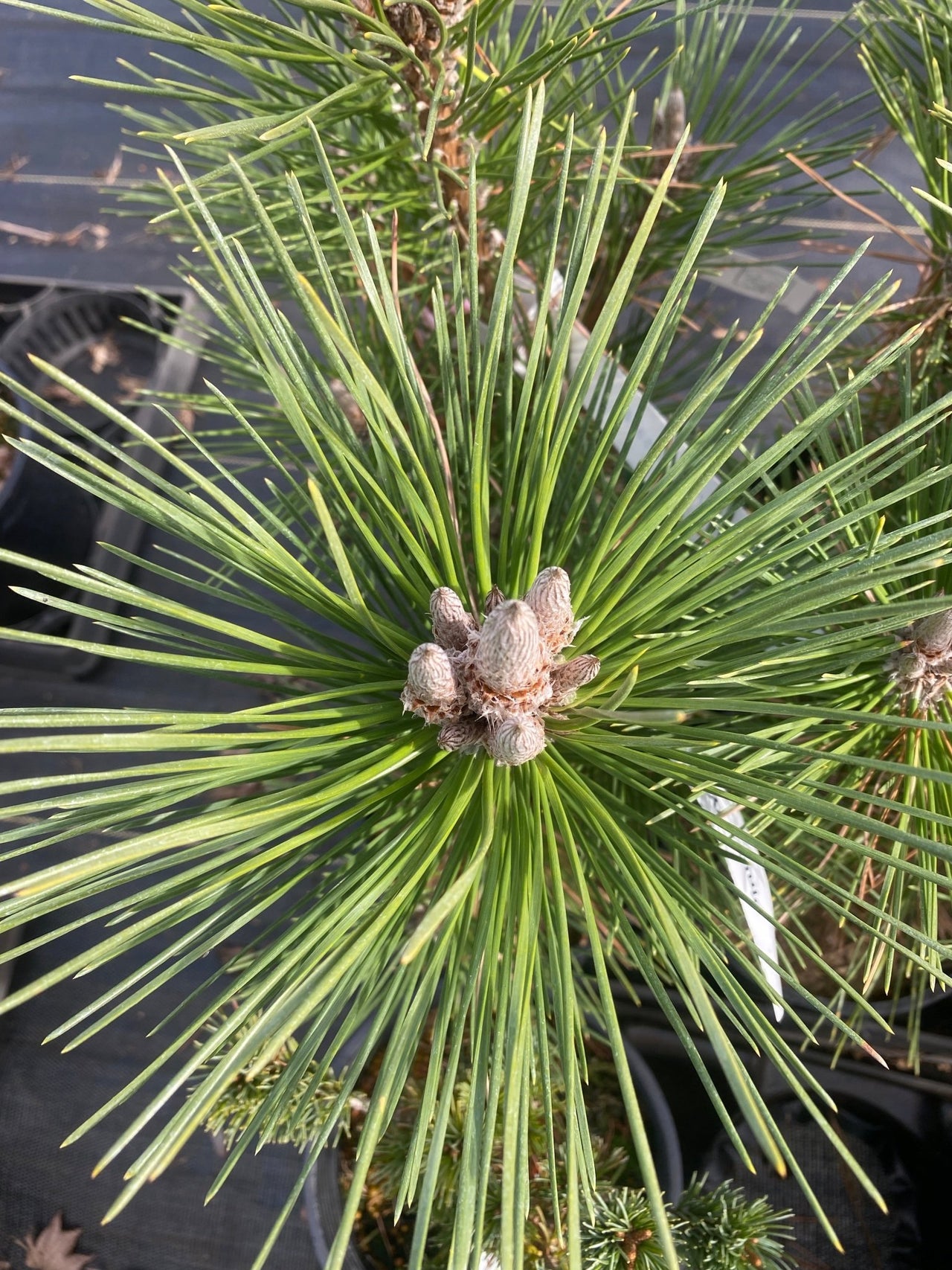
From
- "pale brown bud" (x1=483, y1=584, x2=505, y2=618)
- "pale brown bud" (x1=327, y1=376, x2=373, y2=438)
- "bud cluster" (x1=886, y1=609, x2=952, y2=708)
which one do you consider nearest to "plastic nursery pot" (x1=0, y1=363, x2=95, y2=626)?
"pale brown bud" (x1=327, y1=376, x2=373, y2=438)

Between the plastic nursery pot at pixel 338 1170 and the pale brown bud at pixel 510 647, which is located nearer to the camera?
the pale brown bud at pixel 510 647

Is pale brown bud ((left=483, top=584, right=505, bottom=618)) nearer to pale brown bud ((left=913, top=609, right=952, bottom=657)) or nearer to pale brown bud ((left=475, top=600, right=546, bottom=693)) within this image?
pale brown bud ((left=475, top=600, right=546, bottom=693))

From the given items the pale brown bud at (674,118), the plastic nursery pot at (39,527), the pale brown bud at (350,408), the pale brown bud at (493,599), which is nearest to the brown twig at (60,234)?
the plastic nursery pot at (39,527)

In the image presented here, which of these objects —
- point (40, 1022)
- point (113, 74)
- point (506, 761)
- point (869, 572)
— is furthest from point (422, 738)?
point (113, 74)

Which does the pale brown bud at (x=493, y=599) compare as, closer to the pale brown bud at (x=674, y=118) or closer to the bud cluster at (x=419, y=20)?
the bud cluster at (x=419, y=20)

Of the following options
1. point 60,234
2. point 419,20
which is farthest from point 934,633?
point 60,234

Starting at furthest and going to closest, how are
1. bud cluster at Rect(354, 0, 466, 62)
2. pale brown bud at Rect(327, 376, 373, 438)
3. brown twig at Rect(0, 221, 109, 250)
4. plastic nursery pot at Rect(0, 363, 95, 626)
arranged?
brown twig at Rect(0, 221, 109, 250) → plastic nursery pot at Rect(0, 363, 95, 626) → pale brown bud at Rect(327, 376, 373, 438) → bud cluster at Rect(354, 0, 466, 62)

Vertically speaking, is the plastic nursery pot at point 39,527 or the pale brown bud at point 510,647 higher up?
the plastic nursery pot at point 39,527
